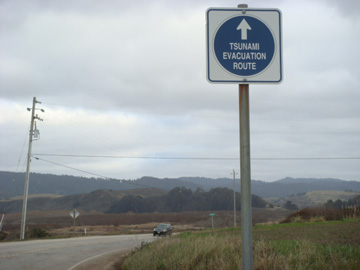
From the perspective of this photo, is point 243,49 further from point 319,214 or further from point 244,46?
point 319,214

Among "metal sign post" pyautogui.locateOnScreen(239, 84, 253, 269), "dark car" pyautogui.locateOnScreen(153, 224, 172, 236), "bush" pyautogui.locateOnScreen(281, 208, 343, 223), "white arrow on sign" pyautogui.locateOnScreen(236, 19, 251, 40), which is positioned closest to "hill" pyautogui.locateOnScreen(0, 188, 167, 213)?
"dark car" pyautogui.locateOnScreen(153, 224, 172, 236)

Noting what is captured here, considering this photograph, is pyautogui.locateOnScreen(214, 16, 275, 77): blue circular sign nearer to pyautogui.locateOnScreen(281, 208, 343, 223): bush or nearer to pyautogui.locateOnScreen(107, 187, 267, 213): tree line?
pyautogui.locateOnScreen(281, 208, 343, 223): bush

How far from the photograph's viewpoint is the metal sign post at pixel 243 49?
382 centimetres

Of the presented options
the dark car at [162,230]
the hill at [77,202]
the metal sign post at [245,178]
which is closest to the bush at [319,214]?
the dark car at [162,230]

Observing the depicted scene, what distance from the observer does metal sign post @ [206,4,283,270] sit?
3.82 metres

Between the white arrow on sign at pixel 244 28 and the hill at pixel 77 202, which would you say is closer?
the white arrow on sign at pixel 244 28

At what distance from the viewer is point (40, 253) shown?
1930cm

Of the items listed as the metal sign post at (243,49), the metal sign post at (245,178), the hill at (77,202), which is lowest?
the hill at (77,202)

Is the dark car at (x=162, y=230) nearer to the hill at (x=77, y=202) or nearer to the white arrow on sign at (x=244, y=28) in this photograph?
the white arrow on sign at (x=244, y=28)

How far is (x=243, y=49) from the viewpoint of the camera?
388 cm

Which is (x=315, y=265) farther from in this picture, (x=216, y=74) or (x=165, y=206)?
(x=165, y=206)

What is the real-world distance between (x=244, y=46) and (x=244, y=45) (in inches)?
0.4

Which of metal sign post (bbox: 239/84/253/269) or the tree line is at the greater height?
metal sign post (bbox: 239/84/253/269)

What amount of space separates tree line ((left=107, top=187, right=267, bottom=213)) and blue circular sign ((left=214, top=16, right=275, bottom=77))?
409 ft
